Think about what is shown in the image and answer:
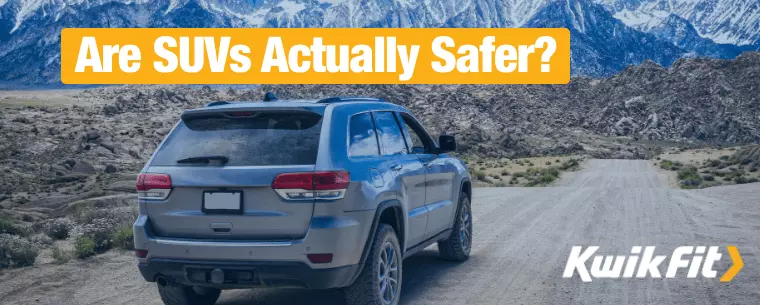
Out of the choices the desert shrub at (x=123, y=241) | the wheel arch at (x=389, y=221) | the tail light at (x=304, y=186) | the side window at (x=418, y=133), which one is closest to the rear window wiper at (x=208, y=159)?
the tail light at (x=304, y=186)

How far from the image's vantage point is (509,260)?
9805 millimetres

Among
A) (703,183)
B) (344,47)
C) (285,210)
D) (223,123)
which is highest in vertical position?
(344,47)

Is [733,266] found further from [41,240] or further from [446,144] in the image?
[41,240]

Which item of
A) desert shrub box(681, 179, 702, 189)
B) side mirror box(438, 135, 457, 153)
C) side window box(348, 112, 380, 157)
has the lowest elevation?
desert shrub box(681, 179, 702, 189)

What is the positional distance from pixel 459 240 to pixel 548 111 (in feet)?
322

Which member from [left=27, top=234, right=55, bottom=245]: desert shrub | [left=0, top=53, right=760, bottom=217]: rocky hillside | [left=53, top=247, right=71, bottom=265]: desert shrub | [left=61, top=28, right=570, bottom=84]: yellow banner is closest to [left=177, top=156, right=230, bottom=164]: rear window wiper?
[left=53, top=247, right=71, bottom=265]: desert shrub

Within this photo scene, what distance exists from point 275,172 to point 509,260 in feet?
15.8

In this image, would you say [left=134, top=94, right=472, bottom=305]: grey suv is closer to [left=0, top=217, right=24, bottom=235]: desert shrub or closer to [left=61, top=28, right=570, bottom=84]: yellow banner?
[left=0, top=217, right=24, bottom=235]: desert shrub

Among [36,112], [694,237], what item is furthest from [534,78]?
[694,237]

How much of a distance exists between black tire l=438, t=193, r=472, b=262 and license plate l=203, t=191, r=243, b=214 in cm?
393

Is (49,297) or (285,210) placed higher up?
(285,210)

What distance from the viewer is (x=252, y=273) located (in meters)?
5.95

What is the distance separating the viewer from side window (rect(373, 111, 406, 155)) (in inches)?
287

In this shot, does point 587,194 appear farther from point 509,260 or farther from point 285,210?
point 285,210
